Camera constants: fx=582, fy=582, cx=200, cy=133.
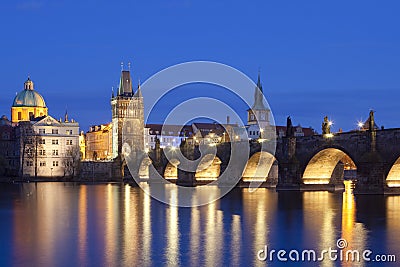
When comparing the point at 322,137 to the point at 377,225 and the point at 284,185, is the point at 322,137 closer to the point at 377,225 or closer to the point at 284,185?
Answer: the point at 284,185

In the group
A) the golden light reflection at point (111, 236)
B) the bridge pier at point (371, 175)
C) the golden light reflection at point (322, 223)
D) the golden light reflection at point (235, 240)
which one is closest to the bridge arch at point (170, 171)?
the bridge pier at point (371, 175)

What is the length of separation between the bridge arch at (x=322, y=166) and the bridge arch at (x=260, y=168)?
31.5 ft

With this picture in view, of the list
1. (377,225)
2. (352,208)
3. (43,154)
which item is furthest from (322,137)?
(43,154)

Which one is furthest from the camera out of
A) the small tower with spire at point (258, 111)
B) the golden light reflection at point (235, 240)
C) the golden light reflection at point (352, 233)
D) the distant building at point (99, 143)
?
the distant building at point (99, 143)

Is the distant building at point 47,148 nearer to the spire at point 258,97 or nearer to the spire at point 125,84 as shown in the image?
the spire at point 125,84

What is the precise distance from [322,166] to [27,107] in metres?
95.3

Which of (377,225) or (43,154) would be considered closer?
(377,225)

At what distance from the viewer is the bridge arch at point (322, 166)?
58.6m

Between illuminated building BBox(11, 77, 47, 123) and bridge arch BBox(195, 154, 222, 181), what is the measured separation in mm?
64427

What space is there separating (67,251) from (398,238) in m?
12.5

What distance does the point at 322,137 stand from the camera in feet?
186

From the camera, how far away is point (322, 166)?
2397 inches
